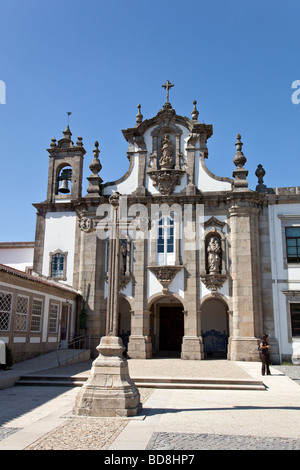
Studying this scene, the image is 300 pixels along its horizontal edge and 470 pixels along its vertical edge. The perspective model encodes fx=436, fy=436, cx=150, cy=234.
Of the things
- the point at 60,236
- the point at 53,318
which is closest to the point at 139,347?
the point at 53,318

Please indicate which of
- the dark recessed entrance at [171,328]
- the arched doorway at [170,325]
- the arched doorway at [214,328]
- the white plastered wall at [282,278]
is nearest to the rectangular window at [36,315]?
the arched doorway at [170,325]

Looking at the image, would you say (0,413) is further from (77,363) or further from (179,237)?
(179,237)

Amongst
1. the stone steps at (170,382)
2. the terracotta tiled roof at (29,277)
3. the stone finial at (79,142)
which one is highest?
the stone finial at (79,142)

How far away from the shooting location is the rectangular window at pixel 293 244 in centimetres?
2125

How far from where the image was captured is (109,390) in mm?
8320

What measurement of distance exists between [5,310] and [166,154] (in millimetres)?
11609

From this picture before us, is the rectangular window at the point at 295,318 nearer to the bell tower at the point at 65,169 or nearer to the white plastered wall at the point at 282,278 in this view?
the white plastered wall at the point at 282,278

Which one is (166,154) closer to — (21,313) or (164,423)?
(21,313)

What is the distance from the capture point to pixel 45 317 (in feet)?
63.2

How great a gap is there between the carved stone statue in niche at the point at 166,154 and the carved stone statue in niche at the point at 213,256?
4.59m

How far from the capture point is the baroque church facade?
20703mm

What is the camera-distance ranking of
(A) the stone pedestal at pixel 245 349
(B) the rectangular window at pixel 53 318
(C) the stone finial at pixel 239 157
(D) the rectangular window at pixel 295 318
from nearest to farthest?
1. (A) the stone pedestal at pixel 245 349
2. (B) the rectangular window at pixel 53 318
3. (D) the rectangular window at pixel 295 318
4. (C) the stone finial at pixel 239 157

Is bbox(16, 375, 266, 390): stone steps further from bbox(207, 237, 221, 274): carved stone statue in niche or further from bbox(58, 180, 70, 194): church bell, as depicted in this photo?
bbox(58, 180, 70, 194): church bell
